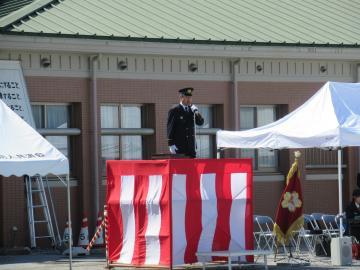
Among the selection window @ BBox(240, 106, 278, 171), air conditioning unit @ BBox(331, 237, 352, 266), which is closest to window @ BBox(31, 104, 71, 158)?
window @ BBox(240, 106, 278, 171)

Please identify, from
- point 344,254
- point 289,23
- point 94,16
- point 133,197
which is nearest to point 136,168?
point 133,197

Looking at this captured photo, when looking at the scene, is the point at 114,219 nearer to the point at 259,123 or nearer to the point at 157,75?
the point at 157,75

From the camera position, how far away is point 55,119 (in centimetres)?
2389

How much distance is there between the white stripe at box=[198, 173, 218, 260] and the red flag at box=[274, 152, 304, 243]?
196 centimetres

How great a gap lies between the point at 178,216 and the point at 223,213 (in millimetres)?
853

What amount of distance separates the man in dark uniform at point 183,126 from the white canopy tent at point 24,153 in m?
3.51

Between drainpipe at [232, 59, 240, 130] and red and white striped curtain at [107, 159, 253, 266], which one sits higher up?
drainpipe at [232, 59, 240, 130]

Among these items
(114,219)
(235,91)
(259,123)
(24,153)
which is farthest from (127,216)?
(259,123)

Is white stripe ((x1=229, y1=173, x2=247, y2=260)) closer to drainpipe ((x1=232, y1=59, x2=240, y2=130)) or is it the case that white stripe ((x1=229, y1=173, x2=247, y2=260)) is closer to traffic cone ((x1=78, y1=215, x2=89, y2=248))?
traffic cone ((x1=78, y1=215, x2=89, y2=248))

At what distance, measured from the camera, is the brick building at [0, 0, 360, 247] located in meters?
23.2

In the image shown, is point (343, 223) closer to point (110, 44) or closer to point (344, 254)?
point (344, 254)

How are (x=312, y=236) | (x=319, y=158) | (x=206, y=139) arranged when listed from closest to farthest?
1. (x=312, y=236)
2. (x=206, y=139)
3. (x=319, y=158)

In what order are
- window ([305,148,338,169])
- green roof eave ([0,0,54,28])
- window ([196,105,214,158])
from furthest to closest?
window ([305,148,338,169]) → window ([196,105,214,158]) → green roof eave ([0,0,54,28])

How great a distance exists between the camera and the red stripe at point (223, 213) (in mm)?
17688
